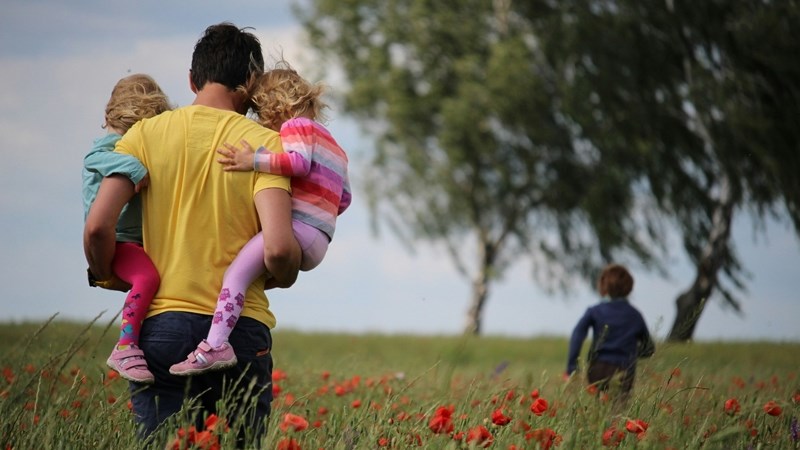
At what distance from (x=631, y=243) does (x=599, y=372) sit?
13.1 metres

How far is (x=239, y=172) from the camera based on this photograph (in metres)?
3.31

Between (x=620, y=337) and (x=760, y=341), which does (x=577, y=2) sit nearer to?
(x=760, y=341)

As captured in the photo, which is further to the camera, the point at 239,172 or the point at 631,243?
the point at 631,243

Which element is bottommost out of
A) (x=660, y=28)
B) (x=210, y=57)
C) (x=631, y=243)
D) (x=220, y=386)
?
(x=220, y=386)

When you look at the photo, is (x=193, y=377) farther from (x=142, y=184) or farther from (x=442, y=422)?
(x=442, y=422)

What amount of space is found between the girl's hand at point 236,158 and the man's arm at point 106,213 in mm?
338

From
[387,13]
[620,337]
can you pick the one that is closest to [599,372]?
[620,337]

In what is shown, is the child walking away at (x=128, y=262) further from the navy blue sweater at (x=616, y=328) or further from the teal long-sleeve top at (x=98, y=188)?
the navy blue sweater at (x=616, y=328)

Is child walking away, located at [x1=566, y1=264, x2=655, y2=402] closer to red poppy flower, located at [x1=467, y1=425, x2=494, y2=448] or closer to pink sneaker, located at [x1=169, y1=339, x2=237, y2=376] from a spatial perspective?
red poppy flower, located at [x1=467, y1=425, x2=494, y2=448]

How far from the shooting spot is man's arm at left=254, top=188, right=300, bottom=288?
3254 mm

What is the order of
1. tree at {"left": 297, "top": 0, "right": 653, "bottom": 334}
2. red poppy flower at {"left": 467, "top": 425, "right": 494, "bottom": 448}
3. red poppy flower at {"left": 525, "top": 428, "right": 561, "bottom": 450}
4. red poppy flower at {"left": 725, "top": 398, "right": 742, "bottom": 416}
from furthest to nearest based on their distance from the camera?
tree at {"left": 297, "top": 0, "right": 653, "bottom": 334}
red poppy flower at {"left": 725, "top": 398, "right": 742, "bottom": 416}
red poppy flower at {"left": 525, "top": 428, "right": 561, "bottom": 450}
red poppy flower at {"left": 467, "top": 425, "right": 494, "bottom": 448}

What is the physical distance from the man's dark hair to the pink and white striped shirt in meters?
0.26

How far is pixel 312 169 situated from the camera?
11.6ft

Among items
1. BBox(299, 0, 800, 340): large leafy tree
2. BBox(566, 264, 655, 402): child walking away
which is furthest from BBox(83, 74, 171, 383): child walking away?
BBox(299, 0, 800, 340): large leafy tree
